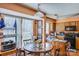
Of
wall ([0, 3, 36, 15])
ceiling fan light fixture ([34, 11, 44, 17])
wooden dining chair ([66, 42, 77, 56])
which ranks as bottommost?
wooden dining chair ([66, 42, 77, 56])

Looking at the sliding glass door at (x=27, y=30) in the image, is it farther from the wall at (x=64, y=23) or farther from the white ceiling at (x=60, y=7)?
the wall at (x=64, y=23)

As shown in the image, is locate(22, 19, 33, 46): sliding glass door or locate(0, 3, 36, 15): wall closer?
locate(0, 3, 36, 15): wall

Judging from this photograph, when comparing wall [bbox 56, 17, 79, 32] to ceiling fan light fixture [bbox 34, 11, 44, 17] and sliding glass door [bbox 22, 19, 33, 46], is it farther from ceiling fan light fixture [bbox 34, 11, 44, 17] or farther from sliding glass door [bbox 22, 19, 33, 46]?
sliding glass door [bbox 22, 19, 33, 46]

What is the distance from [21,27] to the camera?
185 centimetres

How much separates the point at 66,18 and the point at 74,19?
0.45ft

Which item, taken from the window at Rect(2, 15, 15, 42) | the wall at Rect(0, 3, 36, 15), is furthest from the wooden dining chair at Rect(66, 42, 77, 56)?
the window at Rect(2, 15, 15, 42)

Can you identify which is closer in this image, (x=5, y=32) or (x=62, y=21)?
(x=5, y=32)

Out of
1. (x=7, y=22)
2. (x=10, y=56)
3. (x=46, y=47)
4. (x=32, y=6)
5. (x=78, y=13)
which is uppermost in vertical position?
(x=32, y=6)

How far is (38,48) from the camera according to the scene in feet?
6.05

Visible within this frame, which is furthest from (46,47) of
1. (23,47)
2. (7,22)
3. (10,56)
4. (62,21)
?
(7,22)

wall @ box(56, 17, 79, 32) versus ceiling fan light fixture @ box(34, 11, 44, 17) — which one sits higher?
ceiling fan light fixture @ box(34, 11, 44, 17)

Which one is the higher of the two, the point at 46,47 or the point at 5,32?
the point at 5,32

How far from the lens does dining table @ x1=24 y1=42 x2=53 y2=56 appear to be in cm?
181

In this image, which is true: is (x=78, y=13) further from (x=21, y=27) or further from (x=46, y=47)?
(x=21, y=27)
